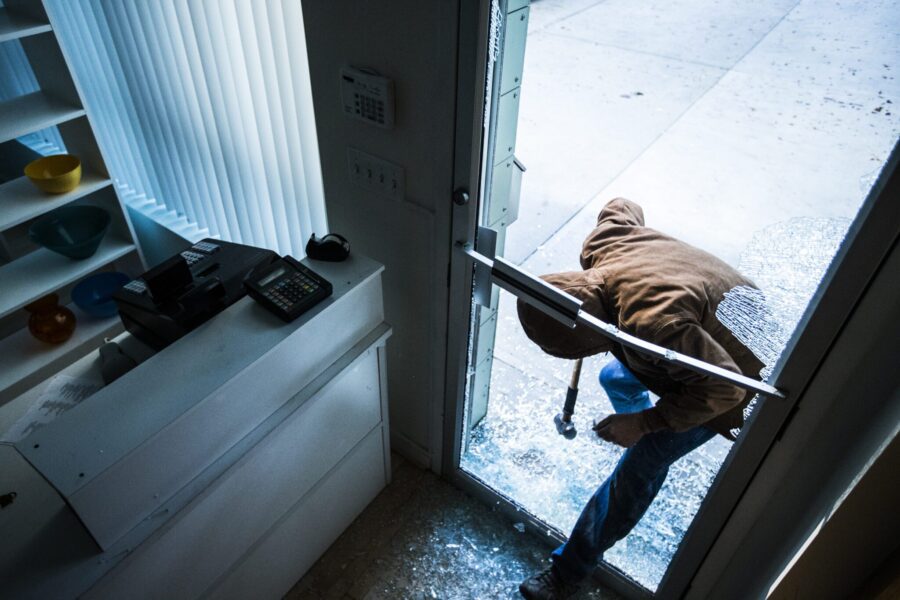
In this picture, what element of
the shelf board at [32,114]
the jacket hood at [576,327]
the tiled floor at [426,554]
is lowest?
the tiled floor at [426,554]

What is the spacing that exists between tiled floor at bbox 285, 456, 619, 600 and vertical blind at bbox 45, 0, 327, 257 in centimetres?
90

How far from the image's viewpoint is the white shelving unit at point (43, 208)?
2.02 m

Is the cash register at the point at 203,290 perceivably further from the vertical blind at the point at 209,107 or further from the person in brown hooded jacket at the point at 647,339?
the person in brown hooded jacket at the point at 647,339

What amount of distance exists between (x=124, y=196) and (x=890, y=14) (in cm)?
263

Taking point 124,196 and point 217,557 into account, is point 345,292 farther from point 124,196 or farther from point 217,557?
point 124,196

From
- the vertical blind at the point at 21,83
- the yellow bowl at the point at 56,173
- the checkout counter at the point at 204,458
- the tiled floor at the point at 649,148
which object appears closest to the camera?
the tiled floor at the point at 649,148

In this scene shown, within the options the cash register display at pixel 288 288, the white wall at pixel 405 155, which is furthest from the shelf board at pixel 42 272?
the cash register display at pixel 288 288

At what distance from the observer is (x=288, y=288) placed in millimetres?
1333

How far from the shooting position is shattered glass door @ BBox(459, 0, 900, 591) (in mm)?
953

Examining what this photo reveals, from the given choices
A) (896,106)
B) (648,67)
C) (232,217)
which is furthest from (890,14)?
(232,217)

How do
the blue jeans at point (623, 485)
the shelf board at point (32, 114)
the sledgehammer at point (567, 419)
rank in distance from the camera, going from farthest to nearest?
the shelf board at point (32, 114) → the sledgehammer at point (567, 419) → the blue jeans at point (623, 485)

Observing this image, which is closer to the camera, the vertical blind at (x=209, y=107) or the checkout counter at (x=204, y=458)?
the checkout counter at (x=204, y=458)

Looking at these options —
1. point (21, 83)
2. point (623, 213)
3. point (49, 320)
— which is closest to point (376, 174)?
point (623, 213)

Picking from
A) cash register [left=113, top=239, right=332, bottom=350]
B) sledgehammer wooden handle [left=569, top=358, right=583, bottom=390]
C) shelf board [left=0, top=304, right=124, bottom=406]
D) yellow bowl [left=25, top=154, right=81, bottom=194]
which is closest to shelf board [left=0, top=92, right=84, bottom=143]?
yellow bowl [left=25, top=154, right=81, bottom=194]
